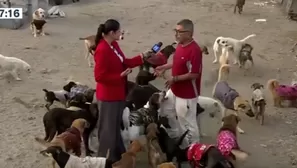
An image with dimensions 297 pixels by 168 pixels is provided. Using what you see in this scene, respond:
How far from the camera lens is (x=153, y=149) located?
5883 mm

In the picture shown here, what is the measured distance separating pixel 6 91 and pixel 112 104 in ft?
11.2

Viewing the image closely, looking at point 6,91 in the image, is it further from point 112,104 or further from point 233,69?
point 233,69

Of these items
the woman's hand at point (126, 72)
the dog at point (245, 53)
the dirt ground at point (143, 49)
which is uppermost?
the woman's hand at point (126, 72)

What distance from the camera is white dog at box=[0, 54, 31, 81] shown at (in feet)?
29.5

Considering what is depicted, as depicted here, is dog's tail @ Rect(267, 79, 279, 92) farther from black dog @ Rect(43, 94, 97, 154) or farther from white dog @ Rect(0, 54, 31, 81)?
white dog @ Rect(0, 54, 31, 81)

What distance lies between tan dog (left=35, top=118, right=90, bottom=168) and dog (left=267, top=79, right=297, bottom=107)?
3.46 m

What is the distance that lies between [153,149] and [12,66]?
A: 3993mm

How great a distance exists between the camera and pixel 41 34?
1178 cm

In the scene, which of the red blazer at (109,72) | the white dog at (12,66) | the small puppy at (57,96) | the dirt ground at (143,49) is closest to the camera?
the red blazer at (109,72)

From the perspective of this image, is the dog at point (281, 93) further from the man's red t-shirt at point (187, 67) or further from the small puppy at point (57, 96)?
the small puppy at point (57, 96)

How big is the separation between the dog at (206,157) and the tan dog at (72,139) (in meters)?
1.19

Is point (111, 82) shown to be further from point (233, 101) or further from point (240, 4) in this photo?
point (240, 4)

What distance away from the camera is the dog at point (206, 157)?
5371mm

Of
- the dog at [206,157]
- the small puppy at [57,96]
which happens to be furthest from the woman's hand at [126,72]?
the small puppy at [57,96]
